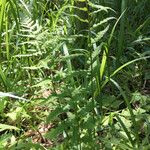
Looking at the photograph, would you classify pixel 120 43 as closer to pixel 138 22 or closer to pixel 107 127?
pixel 107 127

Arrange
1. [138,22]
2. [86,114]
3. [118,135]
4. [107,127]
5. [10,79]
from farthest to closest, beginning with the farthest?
[138,22] < [10,79] < [107,127] < [118,135] < [86,114]

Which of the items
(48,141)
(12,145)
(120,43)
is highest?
(120,43)

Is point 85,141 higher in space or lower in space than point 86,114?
lower

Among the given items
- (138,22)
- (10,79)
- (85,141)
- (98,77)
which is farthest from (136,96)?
(138,22)

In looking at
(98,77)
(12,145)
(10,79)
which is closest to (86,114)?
(98,77)

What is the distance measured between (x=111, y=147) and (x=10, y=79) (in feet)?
2.50

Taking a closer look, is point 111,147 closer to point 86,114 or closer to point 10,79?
point 86,114

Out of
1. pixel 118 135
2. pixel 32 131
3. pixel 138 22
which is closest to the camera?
pixel 118 135

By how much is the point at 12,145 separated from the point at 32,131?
0.73 ft

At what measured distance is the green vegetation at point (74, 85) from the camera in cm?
143

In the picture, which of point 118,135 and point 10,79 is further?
point 10,79

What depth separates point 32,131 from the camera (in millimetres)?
1810

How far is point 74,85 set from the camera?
1.60 meters

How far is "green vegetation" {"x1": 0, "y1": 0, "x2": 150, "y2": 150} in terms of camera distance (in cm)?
143
